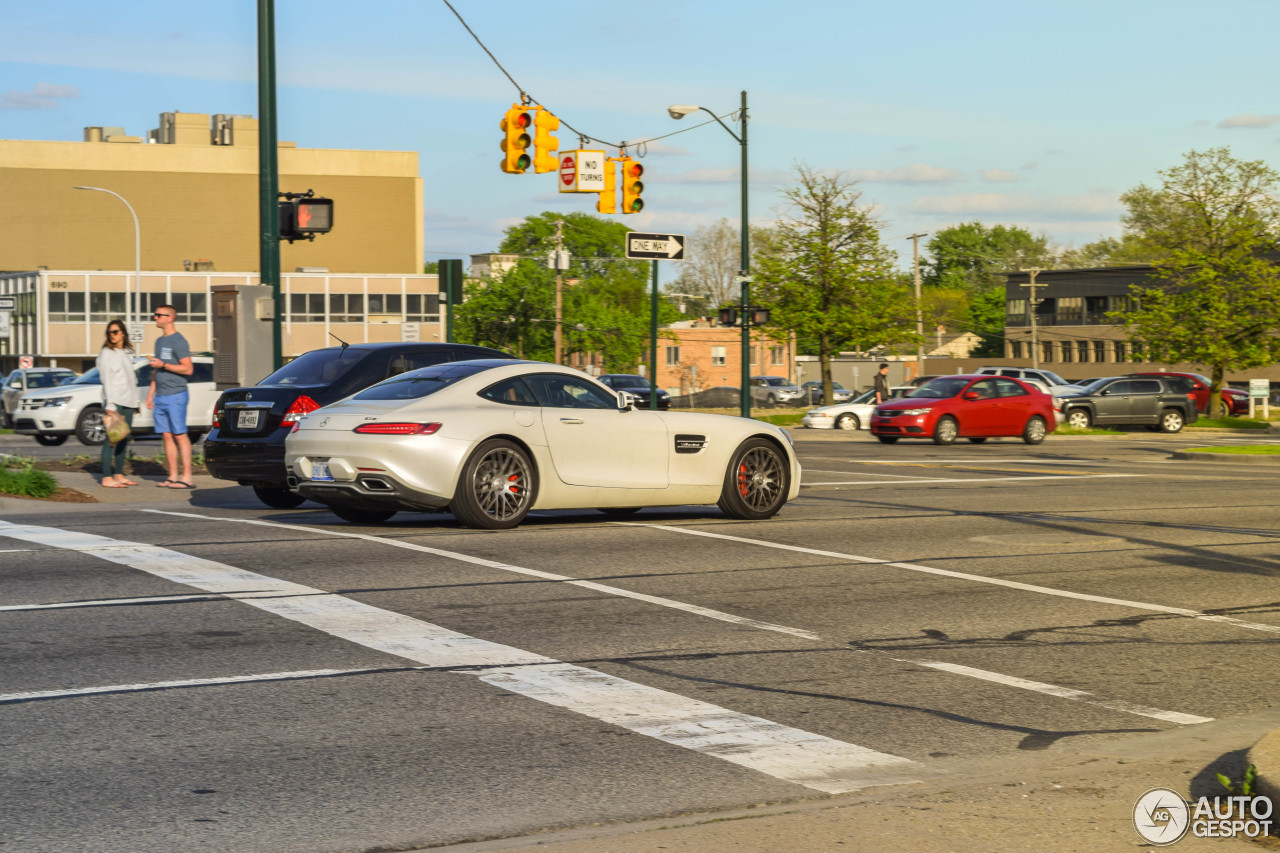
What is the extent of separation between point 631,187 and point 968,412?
875 centimetres

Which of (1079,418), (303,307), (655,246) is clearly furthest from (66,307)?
(1079,418)

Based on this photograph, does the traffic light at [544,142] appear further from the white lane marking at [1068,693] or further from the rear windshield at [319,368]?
the white lane marking at [1068,693]

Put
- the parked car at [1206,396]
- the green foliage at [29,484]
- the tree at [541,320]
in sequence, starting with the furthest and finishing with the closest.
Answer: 1. the tree at [541,320]
2. the parked car at [1206,396]
3. the green foliage at [29,484]

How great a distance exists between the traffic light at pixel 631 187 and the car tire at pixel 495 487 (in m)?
17.3

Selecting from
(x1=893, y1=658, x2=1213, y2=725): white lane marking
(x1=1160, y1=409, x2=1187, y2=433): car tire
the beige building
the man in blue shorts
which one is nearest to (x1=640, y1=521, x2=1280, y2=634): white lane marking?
(x1=893, y1=658, x2=1213, y2=725): white lane marking

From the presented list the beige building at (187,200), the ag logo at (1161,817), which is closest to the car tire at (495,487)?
the ag logo at (1161,817)

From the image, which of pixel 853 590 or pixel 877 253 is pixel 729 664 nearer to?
pixel 853 590

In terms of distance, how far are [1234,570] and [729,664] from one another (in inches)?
→ 211

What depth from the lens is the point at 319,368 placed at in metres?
13.8

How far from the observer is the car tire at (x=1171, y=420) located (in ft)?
129

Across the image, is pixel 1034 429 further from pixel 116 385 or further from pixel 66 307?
pixel 66 307

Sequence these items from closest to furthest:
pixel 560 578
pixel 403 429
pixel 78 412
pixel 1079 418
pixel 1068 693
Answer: pixel 1068 693, pixel 560 578, pixel 403 429, pixel 78 412, pixel 1079 418

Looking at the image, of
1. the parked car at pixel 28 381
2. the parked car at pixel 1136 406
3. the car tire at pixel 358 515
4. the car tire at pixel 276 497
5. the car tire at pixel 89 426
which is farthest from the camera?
the parked car at pixel 1136 406

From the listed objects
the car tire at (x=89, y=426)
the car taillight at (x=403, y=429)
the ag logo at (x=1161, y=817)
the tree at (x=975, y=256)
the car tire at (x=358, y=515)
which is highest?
the tree at (x=975, y=256)
